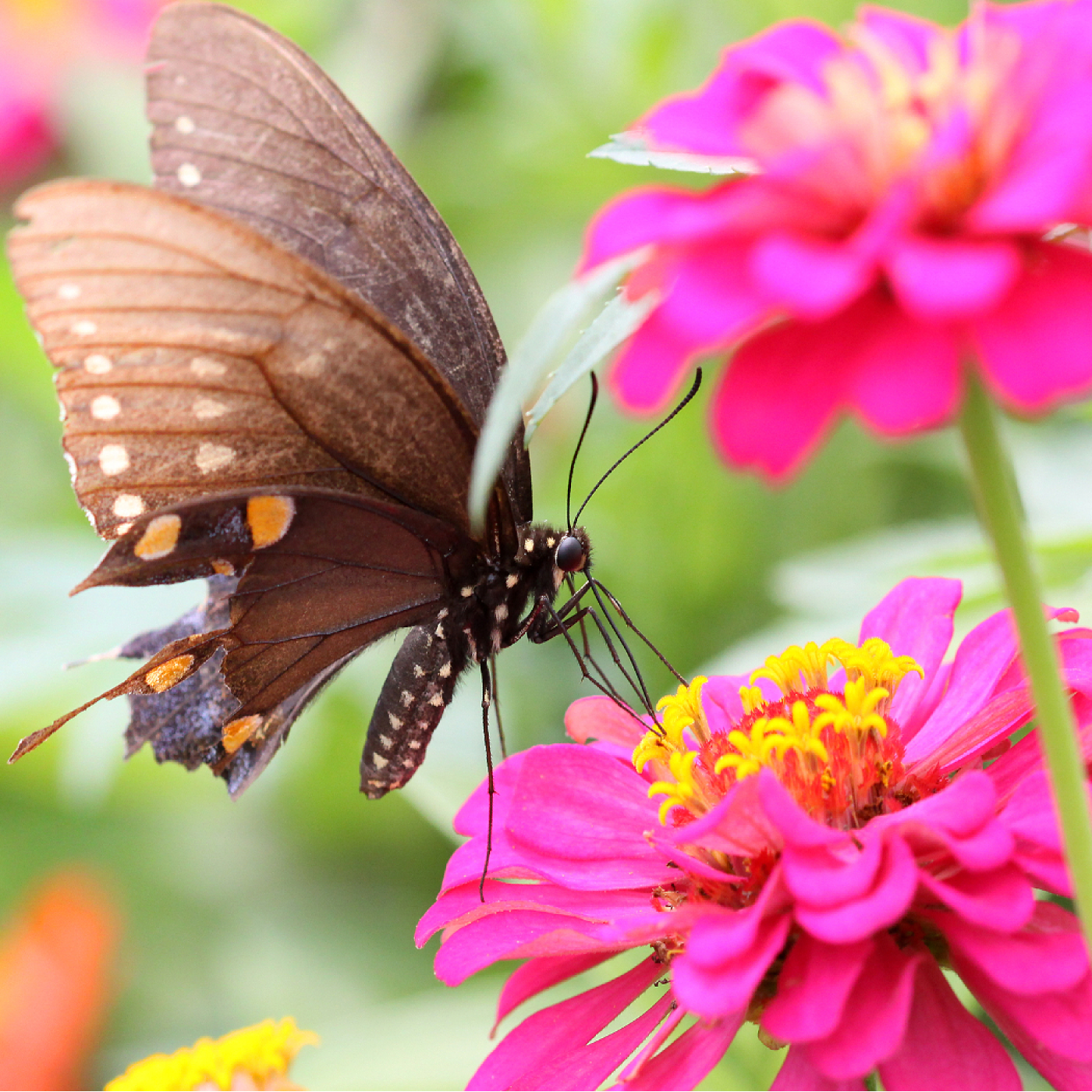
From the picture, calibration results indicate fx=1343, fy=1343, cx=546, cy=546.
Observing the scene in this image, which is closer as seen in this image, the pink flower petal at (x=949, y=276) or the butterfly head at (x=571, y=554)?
the pink flower petal at (x=949, y=276)

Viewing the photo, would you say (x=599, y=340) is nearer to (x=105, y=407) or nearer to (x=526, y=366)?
(x=526, y=366)

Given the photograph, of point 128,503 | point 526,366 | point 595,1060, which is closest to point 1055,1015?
point 595,1060

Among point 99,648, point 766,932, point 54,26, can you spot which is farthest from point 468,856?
point 54,26

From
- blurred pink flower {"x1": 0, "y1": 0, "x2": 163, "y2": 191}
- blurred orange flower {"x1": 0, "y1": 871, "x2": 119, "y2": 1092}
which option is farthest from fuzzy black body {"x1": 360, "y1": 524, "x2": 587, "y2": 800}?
blurred pink flower {"x1": 0, "y1": 0, "x2": 163, "y2": 191}

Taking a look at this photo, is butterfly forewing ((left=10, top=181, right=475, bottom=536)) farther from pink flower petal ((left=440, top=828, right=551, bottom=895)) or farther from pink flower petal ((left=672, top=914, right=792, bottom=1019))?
pink flower petal ((left=672, top=914, right=792, bottom=1019))

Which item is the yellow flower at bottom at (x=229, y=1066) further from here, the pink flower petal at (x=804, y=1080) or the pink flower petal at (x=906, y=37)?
the pink flower petal at (x=906, y=37)

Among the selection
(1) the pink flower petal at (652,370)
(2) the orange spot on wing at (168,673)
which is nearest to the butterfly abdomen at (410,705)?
(2) the orange spot on wing at (168,673)
